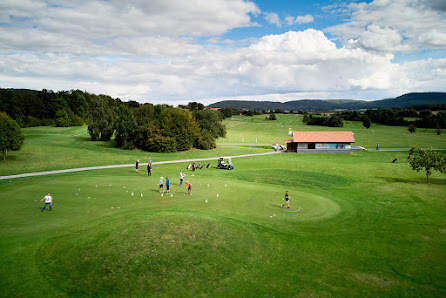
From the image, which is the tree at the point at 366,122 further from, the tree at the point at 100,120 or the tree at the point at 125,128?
the tree at the point at 100,120

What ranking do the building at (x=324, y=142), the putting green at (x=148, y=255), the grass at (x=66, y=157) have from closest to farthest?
the putting green at (x=148, y=255) < the grass at (x=66, y=157) < the building at (x=324, y=142)

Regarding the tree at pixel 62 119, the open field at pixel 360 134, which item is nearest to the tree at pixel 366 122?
the open field at pixel 360 134

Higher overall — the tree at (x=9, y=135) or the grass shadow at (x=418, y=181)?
the tree at (x=9, y=135)

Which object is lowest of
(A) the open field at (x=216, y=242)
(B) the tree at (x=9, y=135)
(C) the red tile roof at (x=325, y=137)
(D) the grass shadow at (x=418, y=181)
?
(D) the grass shadow at (x=418, y=181)

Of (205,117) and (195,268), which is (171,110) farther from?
(195,268)

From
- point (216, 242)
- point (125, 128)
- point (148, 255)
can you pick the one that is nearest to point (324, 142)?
point (125, 128)

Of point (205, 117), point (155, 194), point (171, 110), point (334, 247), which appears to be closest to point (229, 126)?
point (205, 117)

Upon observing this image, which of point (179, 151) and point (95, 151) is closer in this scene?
point (95, 151)
